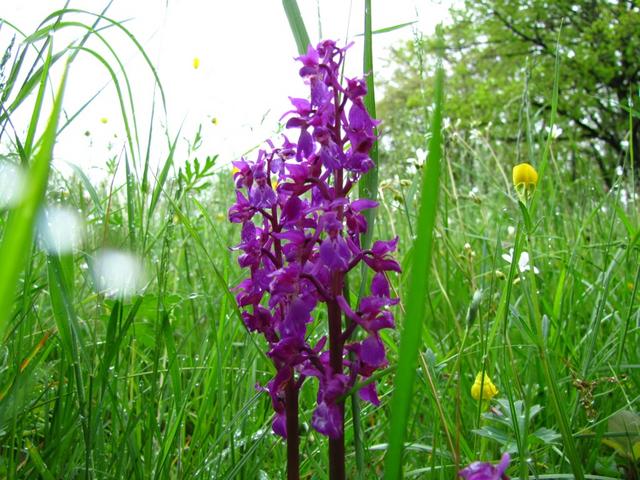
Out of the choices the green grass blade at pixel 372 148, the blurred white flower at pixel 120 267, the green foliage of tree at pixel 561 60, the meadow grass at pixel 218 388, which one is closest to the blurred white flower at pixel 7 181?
the meadow grass at pixel 218 388

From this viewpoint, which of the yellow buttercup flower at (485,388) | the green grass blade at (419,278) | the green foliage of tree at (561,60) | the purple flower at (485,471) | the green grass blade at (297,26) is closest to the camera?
the green grass blade at (419,278)

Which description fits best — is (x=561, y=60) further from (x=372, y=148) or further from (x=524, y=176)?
(x=372, y=148)

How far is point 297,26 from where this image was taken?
1.23m

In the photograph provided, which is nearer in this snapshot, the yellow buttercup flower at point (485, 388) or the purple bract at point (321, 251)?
the purple bract at point (321, 251)

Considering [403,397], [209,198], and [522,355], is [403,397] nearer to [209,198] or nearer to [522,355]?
[522,355]

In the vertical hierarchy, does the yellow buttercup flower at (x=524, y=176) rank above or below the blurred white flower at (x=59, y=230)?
above

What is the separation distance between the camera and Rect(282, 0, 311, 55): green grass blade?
3.89ft

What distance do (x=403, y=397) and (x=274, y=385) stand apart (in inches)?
22.7

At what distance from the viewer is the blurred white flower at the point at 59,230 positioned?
1.19 metres

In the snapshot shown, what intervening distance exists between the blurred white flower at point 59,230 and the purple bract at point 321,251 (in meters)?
0.37

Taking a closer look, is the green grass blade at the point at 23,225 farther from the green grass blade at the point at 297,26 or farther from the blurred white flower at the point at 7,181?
the blurred white flower at the point at 7,181

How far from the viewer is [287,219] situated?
1.19m

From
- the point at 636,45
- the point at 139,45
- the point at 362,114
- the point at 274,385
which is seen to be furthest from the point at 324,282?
the point at 636,45

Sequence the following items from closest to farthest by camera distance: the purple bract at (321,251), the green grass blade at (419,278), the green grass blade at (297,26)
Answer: the green grass blade at (419,278) < the purple bract at (321,251) < the green grass blade at (297,26)
